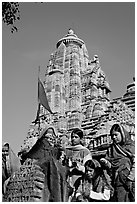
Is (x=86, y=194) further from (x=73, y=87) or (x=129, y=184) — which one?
(x=73, y=87)

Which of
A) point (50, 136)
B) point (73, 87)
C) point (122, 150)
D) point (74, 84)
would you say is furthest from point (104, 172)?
point (74, 84)

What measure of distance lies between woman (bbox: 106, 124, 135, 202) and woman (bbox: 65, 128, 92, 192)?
1.61ft

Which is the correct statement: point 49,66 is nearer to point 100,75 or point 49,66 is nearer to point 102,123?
point 100,75

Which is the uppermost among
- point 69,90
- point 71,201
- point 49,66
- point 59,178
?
point 49,66

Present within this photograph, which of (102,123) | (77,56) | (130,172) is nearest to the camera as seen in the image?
(130,172)

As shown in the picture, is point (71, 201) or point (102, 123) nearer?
point (71, 201)

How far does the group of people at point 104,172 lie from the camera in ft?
19.1

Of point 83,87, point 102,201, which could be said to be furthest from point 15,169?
point 83,87

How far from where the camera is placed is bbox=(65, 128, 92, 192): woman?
20.5 ft

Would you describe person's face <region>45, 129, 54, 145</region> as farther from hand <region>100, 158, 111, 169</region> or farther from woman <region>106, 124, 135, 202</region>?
woman <region>106, 124, 135, 202</region>

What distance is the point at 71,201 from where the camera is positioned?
597 centimetres

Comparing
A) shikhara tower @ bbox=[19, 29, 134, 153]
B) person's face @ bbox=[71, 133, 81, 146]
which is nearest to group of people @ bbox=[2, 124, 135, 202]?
person's face @ bbox=[71, 133, 81, 146]

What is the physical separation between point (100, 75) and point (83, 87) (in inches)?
115

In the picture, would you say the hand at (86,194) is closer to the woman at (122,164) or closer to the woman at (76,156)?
the woman at (76,156)
